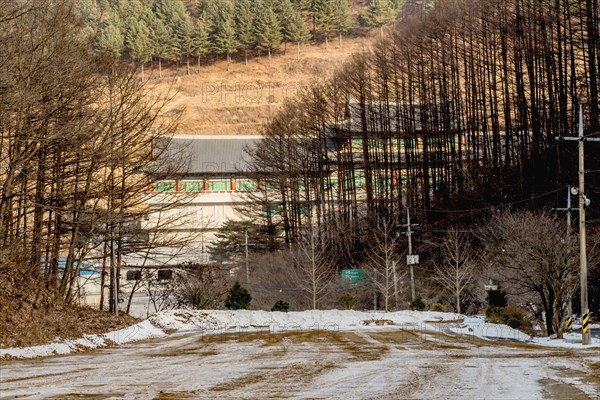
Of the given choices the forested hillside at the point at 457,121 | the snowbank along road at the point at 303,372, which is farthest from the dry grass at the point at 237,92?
the snowbank along road at the point at 303,372

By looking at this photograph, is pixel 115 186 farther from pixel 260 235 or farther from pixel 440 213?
pixel 260 235

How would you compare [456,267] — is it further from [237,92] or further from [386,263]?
[237,92]

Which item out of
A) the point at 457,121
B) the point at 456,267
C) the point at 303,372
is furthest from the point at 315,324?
the point at 457,121

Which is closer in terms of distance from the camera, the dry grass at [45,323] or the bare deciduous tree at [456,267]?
the dry grass at [45,323]

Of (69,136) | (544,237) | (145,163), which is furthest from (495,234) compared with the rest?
(69,136)

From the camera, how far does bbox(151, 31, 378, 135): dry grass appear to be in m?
168

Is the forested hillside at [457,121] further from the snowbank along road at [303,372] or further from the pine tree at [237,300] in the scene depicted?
the snowbank along road at [303,372]

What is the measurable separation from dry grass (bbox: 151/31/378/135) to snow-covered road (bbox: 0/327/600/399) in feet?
437

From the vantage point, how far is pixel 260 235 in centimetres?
7625

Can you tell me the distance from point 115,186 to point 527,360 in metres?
18.7

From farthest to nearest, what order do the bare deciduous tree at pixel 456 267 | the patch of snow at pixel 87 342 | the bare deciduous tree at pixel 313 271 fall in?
1. the bare deciduous tree at pixel 313 271
2. the bare deciduous tree at pixel 456 267
3. the patch of snow at pixel 87 342

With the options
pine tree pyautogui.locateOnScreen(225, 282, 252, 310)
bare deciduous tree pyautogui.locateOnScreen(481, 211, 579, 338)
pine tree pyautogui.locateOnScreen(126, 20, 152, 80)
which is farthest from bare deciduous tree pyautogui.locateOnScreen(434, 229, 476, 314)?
pine tree pyautogui.locateOnScreen(126, 20, 152, 80)

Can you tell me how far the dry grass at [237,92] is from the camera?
6619 inches

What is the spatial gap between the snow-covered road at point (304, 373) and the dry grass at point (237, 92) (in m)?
133
